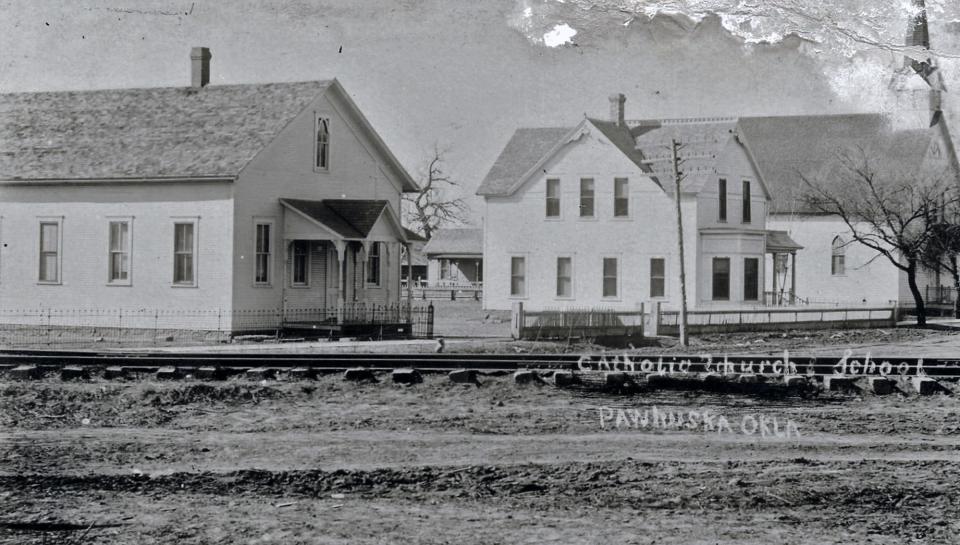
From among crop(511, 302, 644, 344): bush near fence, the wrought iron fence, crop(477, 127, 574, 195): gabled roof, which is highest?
crop(477, 127, 574, 195): gabled roof

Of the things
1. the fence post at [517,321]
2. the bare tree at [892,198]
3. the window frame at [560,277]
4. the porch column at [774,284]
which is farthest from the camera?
the porch column at [774,284]

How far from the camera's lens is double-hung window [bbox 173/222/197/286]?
21.5m

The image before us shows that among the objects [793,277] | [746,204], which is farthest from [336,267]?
[793,277]

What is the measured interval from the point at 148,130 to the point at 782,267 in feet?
84.2

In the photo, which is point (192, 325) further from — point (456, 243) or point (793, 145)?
point (456, 243)

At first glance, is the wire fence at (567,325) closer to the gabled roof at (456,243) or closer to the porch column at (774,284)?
the porch column at (774,284)

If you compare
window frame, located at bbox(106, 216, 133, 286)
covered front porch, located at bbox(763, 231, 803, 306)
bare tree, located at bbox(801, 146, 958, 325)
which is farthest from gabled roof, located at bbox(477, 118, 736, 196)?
window frame, located at bbox(106, 216, 133, 286)

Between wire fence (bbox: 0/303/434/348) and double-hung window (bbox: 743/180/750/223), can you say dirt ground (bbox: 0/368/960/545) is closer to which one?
wire fence (bbox: 0/303/434/348)

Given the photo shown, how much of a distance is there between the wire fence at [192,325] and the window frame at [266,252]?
63cm

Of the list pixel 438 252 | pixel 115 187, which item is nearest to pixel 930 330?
pixel 115 187

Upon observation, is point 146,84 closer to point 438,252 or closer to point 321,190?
point 321,190

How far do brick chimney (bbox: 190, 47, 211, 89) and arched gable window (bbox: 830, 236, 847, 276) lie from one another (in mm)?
24767

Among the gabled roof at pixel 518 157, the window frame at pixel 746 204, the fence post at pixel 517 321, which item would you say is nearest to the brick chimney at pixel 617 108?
the gabled roof at pixel 518 157

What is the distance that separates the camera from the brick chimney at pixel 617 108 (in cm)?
3297
